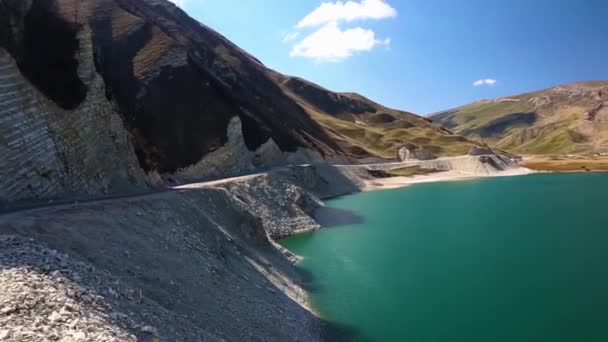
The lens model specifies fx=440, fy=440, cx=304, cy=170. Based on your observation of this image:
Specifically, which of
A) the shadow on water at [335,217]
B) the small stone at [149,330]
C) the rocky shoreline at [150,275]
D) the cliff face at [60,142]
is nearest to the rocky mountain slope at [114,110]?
the cliff face at [60,142]

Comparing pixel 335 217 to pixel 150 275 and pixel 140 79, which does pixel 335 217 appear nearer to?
pixel 140 79

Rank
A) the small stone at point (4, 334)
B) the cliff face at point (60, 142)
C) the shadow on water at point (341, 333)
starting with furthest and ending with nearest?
the cliff face at point (60, 142) < the shadow on water at point (341, 333) < the small stone at point (4, 334)

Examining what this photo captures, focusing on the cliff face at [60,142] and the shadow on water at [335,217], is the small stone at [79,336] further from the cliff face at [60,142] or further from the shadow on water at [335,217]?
the shadow on water at [335,217]

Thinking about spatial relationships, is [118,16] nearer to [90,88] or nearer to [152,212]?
[90,88]

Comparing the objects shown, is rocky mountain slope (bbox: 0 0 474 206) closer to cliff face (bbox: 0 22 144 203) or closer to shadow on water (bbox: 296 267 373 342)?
cliff face (bbox: 0 22 144 203)

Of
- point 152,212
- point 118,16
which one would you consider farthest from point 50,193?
point 118,16
